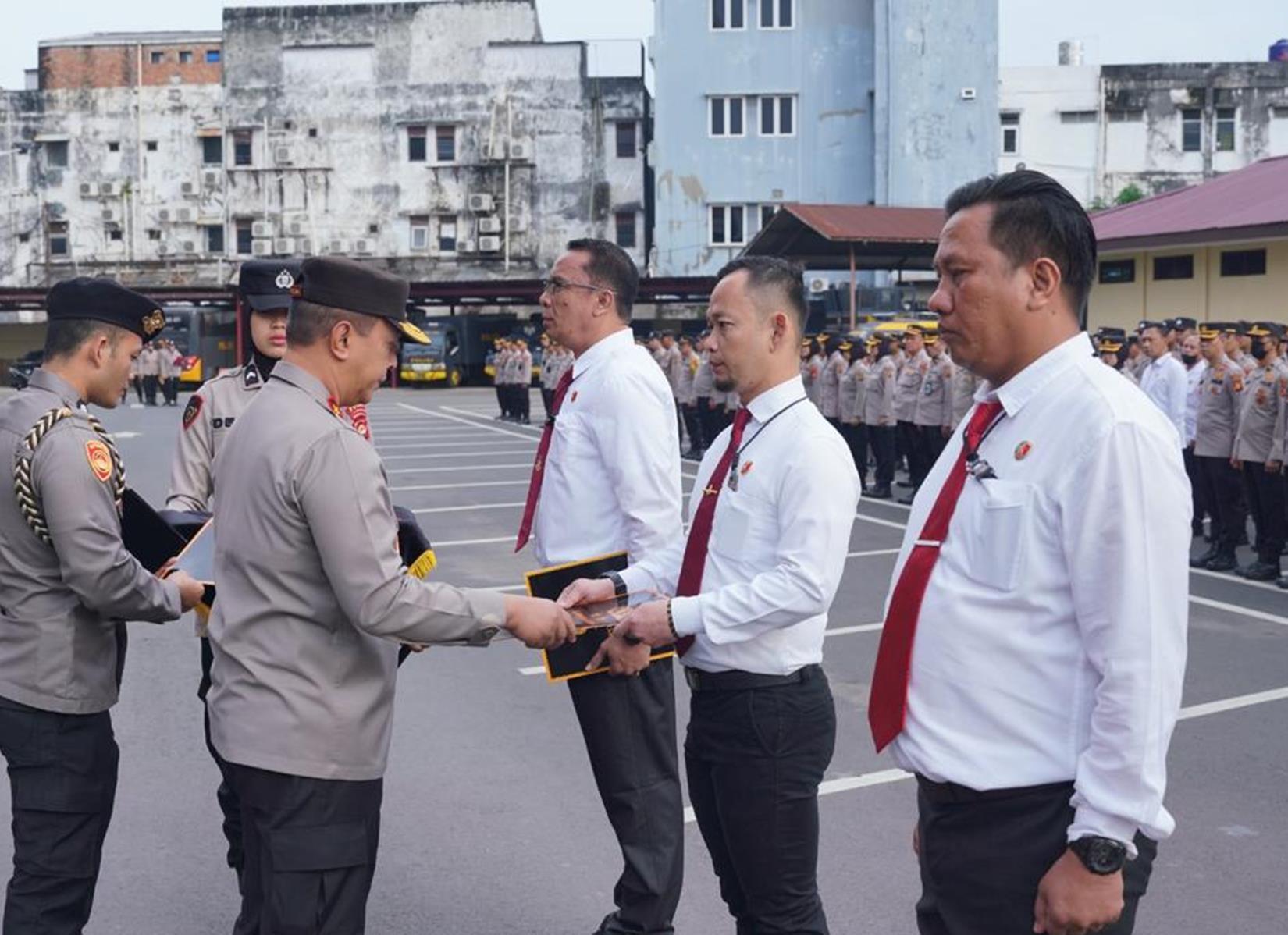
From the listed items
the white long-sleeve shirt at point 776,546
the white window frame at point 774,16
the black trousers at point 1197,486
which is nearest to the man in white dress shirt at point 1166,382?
the black trousers at point 1197,486

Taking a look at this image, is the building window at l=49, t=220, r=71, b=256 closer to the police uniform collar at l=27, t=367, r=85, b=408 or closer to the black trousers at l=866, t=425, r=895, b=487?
the black trousers at l=866, t=425, r=895, b=487

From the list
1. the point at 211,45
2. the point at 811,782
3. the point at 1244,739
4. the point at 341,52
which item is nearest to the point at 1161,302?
the point at 1244,739

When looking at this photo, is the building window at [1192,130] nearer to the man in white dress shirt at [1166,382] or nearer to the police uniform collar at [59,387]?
the man in white dress shirt at [1166,382]

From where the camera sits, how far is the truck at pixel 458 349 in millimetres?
46469

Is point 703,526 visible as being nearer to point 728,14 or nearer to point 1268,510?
point 1268,510

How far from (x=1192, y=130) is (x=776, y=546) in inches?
1893

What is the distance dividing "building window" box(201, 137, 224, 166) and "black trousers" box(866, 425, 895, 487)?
130 feet

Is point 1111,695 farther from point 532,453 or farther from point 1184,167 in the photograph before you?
point 1184,167

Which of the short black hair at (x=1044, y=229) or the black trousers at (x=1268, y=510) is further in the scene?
the black trousers at (x=1268, y=510)

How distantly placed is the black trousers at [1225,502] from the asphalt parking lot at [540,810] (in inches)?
120

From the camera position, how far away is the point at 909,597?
269 cm

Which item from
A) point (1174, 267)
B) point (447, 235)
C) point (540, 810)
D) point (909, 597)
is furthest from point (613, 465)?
point (447, 235)

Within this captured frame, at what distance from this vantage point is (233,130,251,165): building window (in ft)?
173

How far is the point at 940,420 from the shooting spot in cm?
1758
